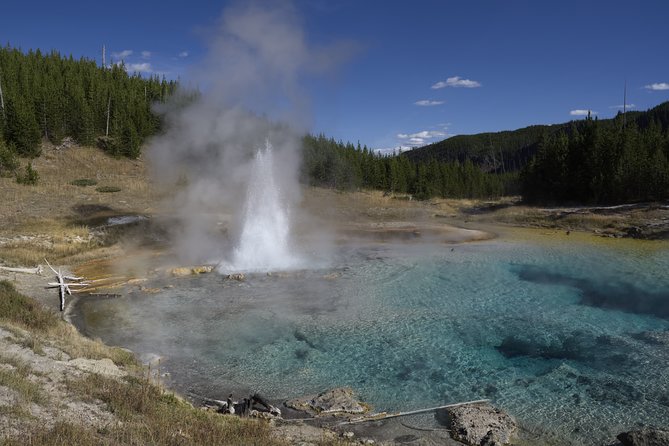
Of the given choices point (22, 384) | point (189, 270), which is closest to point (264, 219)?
point (189, 270)

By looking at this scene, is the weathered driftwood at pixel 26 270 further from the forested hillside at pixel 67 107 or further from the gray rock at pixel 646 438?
the forested hillside at pixel 67 107

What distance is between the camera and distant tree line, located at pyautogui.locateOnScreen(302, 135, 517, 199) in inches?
1849

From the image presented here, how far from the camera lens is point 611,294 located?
43.8 ft

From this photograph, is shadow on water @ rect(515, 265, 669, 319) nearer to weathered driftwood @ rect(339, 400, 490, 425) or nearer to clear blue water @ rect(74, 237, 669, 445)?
clear blue water @ rect(74, 237, 669, 445)

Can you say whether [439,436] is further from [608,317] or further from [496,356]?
[608,317]

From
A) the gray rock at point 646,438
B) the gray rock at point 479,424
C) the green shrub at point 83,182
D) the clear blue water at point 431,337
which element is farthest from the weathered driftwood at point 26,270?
the green shrub at point 83,182

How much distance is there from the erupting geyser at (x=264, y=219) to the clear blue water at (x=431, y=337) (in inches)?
85.9

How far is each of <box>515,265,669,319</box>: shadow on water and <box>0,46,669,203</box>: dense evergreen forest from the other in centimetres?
1259

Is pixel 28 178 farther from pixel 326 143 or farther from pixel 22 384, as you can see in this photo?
pixel 22 384

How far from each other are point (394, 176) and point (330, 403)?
5227 centimetres

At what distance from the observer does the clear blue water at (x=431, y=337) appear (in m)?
7.27

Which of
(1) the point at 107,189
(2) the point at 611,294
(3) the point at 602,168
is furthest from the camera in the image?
(3) the point at 602,168

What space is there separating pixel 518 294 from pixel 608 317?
2539mm

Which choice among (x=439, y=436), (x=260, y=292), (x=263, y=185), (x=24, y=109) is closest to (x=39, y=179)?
(x=24, y=109)
